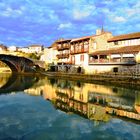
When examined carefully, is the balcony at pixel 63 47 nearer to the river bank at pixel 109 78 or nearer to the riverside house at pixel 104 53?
the riverside house at pixel 104 53

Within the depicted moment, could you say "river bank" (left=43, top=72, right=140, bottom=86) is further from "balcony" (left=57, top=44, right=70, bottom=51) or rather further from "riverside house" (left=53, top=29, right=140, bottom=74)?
"balcony" (left=57, top=44, right=70, bottom=51)

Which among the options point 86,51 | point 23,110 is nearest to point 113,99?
point 23,110

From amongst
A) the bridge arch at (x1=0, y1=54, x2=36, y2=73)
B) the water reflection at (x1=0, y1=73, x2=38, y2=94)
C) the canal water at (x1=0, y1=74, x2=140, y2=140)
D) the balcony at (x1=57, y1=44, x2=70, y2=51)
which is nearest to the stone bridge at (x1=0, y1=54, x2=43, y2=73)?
the bridge arch at (x1=0, y1=54, x2=36, y2=73)

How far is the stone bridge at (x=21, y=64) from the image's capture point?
103688 millimetres

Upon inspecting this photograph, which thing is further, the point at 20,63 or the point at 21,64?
the point at 21,64

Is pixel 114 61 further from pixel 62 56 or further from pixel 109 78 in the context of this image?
pixel 62 56

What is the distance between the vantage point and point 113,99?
3528cm

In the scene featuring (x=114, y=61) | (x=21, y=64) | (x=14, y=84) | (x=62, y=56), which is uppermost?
(x=62, y=56)

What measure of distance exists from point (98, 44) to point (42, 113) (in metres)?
55.5

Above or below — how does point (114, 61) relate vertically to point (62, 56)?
below

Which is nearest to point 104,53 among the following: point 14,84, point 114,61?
point 114,61

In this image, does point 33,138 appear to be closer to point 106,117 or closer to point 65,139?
point 65,139

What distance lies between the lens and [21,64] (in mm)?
105812

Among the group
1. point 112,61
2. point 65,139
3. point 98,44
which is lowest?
point 65,139
